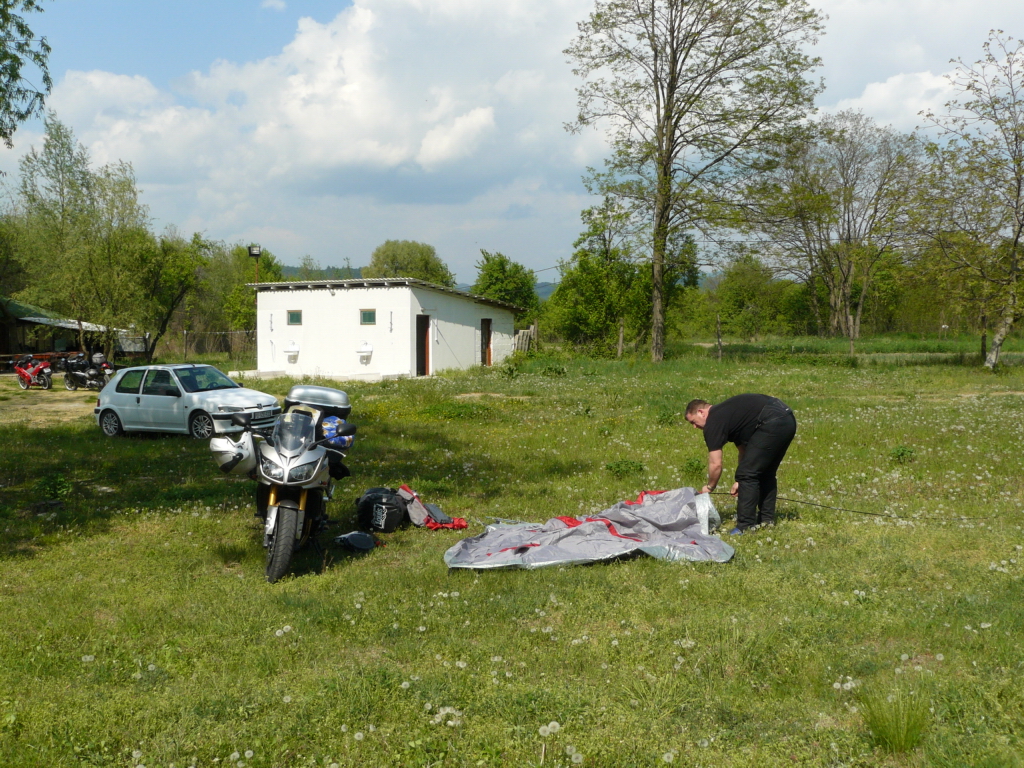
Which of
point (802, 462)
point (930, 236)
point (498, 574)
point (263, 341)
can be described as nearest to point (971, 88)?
point (930, 236)

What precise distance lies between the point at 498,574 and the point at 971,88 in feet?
108

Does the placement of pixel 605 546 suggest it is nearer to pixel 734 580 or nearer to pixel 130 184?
pixel 734 580

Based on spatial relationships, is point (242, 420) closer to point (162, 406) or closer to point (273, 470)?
point (273, 470)

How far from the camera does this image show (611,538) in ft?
22.1

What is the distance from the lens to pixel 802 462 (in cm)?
1146

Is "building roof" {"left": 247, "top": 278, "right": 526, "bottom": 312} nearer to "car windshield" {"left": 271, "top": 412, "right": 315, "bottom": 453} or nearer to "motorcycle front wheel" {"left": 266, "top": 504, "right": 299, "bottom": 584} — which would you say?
"car windshield" {"left": 271, "top": 412, "right": 315, "bottom": 453}

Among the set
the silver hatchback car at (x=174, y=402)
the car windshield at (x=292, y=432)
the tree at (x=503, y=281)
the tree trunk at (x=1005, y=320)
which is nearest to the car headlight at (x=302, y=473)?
the car windshield at (x=292, y=432)

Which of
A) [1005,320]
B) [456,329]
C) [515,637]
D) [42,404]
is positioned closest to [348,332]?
[456,329]

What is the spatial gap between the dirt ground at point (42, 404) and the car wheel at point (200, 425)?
5.24m

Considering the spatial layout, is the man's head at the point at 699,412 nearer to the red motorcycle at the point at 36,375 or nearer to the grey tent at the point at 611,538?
the grey tent at the point at 611,538

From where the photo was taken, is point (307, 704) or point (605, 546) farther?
point (605, 546)

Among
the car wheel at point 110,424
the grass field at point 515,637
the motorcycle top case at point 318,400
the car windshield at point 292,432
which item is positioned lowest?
the grass field at point 515,637

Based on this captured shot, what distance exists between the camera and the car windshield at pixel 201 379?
1569 cm

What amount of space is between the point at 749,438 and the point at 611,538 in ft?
5.89
